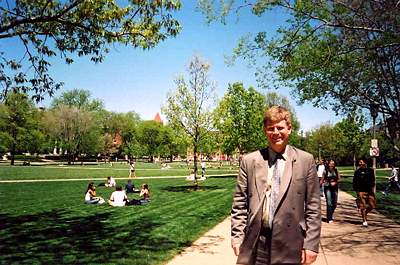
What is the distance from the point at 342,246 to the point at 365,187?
3.56m

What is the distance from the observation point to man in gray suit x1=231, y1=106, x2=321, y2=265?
300 centimetres

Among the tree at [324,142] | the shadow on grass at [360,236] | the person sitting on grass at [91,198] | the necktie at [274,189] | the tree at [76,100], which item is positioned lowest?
the shadow on grass at [360,236]

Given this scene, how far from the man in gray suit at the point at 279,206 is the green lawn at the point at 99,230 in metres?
4.09

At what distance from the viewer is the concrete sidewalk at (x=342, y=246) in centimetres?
688

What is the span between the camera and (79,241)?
8.37 metres

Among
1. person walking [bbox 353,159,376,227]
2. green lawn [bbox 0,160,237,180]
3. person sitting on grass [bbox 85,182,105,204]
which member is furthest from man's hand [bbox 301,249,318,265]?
green lawn [bbox 0,160,237,180]

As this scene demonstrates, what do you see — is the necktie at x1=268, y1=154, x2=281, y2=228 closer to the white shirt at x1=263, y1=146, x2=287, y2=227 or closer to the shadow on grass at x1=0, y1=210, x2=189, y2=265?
the white shirt at x1=263, y1=146, x2=287, y2=227

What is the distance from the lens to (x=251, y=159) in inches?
129

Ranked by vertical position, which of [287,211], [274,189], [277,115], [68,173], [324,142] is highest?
[324,142]

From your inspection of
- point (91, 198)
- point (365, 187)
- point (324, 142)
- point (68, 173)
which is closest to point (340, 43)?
point (365, 187)

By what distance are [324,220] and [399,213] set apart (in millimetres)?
4188

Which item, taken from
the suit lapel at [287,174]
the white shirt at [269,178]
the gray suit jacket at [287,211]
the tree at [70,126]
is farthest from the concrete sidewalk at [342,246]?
the tree at [70,126]

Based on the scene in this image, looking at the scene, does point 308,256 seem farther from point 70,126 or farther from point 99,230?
point 70,126

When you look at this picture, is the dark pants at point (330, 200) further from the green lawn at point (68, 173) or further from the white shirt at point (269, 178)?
the green lawn at point (68, 173)
